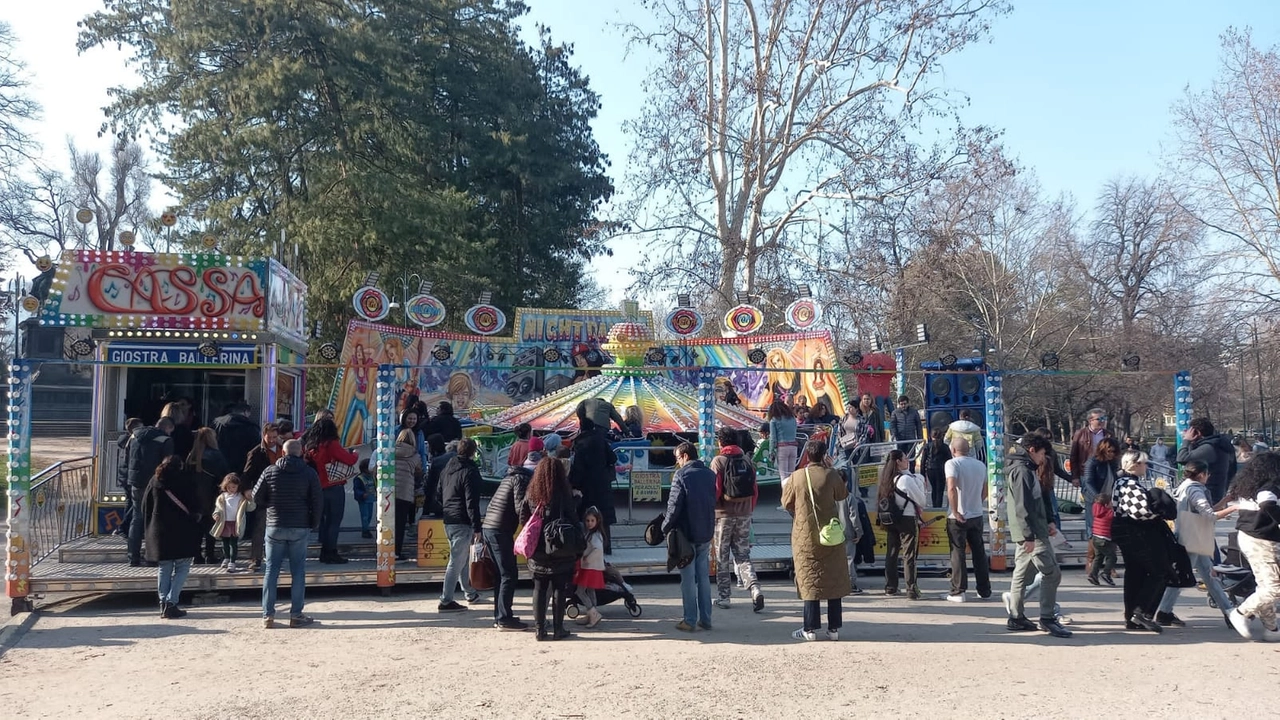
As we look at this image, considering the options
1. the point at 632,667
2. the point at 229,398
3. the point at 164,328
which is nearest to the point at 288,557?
the point at 632,667

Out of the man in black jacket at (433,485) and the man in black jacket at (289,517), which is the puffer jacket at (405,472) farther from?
the man in black jacket at (289,517)

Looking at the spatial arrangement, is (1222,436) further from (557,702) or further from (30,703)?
(30,703)

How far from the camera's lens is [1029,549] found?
314 inches

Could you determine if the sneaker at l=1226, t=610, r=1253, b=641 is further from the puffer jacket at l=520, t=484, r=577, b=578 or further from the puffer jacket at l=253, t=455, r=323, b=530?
the puffer jacket at l=253, t=455, r=323, b=530

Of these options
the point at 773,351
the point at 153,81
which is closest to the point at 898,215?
the point at 773,351

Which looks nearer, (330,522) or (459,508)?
(459,508)

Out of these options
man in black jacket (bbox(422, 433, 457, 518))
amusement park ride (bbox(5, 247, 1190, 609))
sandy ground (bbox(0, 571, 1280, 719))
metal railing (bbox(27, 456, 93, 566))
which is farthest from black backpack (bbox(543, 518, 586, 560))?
metal railing (bbox(27, 456, 93, 566))

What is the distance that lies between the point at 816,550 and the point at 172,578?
5803 mm

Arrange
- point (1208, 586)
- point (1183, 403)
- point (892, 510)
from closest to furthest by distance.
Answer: point (1208, 586) → point (892, 510) → point (1183, 403)

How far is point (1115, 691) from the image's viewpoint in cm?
639

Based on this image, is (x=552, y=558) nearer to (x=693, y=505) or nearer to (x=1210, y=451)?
(x=693, y=505)

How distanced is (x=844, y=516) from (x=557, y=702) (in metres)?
3.72

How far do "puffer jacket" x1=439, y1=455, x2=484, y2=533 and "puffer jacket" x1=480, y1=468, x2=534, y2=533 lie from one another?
A: 48cm

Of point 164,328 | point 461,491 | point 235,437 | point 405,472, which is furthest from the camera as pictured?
point 164,328
